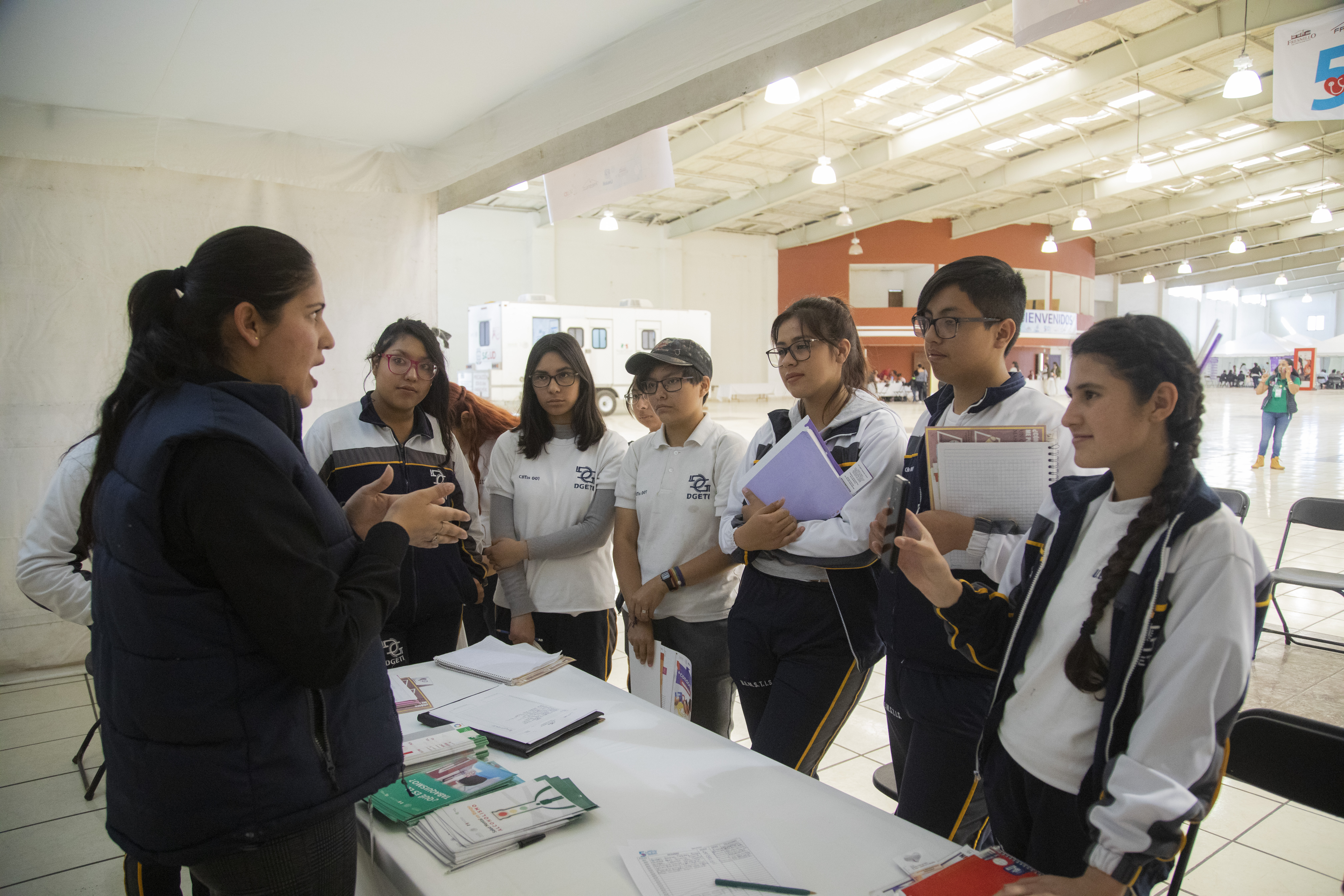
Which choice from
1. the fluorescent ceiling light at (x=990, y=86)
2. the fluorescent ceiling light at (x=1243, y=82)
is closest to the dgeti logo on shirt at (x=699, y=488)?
the fluorescent ceiling light at (x=1243, y=82)

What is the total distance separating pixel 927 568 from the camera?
1330 millimetres

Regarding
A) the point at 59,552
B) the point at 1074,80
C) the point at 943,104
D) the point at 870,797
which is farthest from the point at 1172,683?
the point at 943,104

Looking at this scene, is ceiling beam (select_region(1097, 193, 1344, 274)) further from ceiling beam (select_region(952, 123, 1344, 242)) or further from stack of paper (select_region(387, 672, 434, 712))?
stack of paper (select_region(387, 672, 434, 712))

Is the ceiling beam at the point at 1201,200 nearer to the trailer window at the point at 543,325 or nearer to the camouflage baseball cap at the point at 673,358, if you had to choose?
the trailer window at the point at 543,325

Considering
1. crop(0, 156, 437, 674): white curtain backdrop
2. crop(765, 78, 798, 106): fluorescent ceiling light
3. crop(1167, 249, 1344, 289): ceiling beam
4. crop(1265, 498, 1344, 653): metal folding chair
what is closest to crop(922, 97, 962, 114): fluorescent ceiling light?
crop(765, 78, 798, 106): fluorescent ceiling light

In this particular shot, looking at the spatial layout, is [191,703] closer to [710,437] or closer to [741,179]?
[710,437]

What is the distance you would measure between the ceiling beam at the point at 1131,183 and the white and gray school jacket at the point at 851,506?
12125 mm

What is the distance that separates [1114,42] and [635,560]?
11212mm

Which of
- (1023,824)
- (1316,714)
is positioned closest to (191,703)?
(1023,824)

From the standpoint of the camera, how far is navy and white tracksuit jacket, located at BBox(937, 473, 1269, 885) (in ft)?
3.15

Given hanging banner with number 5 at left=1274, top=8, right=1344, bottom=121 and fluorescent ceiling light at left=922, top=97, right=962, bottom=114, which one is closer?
hanging banner with number 5 at left=1274, top=8, right=1344, bottom=121

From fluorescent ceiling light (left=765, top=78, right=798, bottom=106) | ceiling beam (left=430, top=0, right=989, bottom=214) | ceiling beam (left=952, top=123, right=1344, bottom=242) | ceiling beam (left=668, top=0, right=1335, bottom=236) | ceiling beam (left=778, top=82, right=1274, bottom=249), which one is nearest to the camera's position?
ceiling beam (left=430, top=0, right=989, bottom=214)

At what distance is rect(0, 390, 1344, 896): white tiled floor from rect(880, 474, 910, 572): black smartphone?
50.9 inches

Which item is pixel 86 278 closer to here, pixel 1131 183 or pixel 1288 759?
pixel 1288 759
